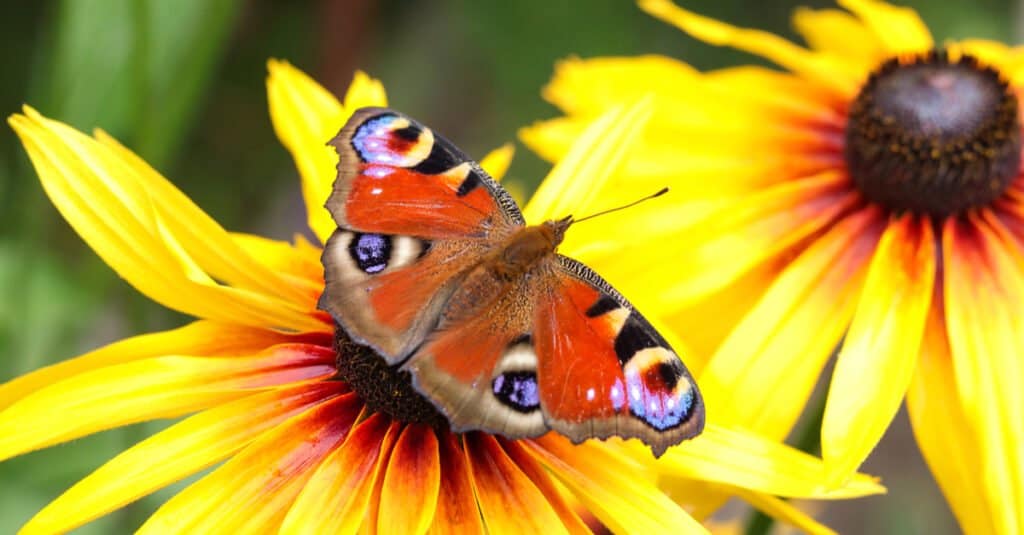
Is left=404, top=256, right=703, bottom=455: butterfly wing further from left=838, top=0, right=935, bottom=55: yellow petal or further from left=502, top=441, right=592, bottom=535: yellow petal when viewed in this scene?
left=838, top=0, right=935, bottom=55: yellow petal

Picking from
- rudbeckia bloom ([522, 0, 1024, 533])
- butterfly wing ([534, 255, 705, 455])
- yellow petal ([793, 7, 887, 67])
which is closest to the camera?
butterfly wing ([534, 255, 705, 455])

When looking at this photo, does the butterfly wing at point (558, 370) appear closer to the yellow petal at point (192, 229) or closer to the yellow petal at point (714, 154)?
the yellow petal at point (192, 229)

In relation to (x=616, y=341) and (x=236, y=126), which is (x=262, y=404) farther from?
(x=236, y=126)

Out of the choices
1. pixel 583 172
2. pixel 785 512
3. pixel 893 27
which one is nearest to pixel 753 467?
pixel 785 512

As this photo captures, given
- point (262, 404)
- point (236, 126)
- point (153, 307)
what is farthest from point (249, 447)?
point (236, 126)

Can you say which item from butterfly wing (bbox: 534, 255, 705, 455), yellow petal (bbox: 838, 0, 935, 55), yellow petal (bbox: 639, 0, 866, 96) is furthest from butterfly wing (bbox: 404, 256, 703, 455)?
yellow petal (bbox: 838, 0, 935, 55)
